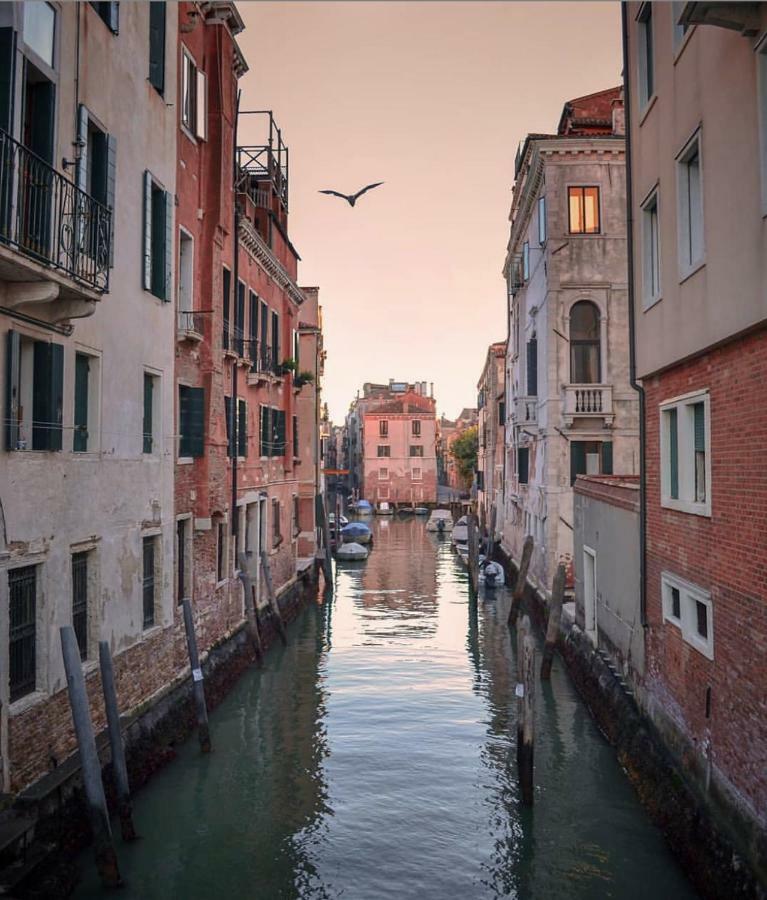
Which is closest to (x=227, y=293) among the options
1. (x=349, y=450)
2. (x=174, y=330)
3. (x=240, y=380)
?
(x=240, y=380)

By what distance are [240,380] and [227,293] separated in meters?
2.11

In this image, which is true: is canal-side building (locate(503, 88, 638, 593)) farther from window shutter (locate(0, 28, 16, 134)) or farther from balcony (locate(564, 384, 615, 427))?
window shutter (locate(0, 28, 16, 134))

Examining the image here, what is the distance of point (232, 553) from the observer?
1738cm

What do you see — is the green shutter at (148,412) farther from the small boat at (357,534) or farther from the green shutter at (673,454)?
the small boat at (357,534)

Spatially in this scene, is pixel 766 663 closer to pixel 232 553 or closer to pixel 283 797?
pixel 283 797

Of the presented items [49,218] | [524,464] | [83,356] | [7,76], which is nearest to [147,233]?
[83,356]

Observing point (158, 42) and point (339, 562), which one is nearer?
point (158, 42)

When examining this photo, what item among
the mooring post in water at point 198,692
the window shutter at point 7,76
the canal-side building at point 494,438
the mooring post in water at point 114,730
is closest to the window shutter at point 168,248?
the mooring post in water at point 198,692

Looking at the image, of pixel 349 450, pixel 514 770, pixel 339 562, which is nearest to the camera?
pixel 514 770

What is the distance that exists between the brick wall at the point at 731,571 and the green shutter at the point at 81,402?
7.16 metres

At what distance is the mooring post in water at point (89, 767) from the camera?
7715mm

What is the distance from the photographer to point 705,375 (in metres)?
8.49

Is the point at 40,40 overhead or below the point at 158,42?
below

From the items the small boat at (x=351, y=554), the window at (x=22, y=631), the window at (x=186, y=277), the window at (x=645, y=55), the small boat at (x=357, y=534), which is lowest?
the small boat at (x=351, y=554)
